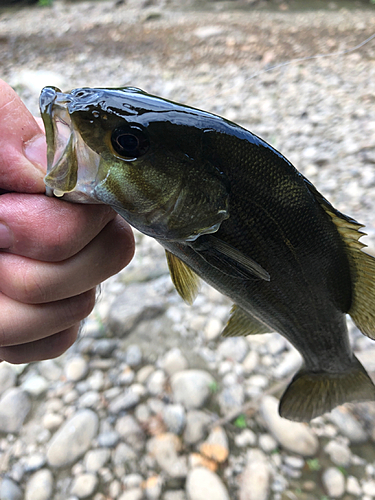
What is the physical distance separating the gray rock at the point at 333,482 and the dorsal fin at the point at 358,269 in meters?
0.77

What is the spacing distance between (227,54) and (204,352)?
5018 mm

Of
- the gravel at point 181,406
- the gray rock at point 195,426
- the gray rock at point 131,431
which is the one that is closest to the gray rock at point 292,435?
the gravel at point 181,406

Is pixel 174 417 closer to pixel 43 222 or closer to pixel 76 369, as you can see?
pixel 76 369

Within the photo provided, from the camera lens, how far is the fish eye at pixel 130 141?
77 centimetres

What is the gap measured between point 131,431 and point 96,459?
172 millimetres

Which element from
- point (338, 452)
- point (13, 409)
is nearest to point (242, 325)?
point (338, 452)

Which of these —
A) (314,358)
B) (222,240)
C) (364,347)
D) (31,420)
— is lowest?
(31,420)

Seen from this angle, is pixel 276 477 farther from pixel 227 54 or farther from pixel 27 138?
pixel 227 54

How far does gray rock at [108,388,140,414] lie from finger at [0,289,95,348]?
0.84m

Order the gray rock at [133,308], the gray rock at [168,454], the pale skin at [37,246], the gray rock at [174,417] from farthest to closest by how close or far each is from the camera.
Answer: the gray rock at [133,308] → the gray rock at [174,417] → the gray rock at [168,454] → the pale skin at [37,246]

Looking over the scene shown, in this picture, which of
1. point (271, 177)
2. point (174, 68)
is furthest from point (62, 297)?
point (174, 68)

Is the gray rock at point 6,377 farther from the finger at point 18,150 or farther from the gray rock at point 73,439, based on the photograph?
the finger at point 18,150

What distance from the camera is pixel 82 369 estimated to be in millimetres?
1921

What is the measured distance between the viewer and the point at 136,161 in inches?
31.4
